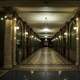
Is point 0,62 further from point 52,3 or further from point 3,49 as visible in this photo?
point 52,3

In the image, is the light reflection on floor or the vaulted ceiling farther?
the vaulted ceiling

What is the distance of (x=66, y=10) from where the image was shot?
14.0m

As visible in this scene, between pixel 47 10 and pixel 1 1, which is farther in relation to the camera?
pixel 47 10

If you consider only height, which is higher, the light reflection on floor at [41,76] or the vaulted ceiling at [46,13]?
the vaulted ceiling at [46,13]

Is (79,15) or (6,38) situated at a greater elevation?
(79,15)

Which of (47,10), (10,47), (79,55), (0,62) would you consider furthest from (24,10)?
(79,55)

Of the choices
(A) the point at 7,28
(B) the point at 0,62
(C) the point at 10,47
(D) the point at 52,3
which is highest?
(D) the point at 52,3

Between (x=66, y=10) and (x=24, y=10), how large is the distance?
2.71 m

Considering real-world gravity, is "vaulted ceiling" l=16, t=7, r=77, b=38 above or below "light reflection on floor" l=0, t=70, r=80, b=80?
above

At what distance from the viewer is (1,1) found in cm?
1009

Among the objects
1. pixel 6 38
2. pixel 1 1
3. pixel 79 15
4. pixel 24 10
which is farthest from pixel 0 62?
pixel 79 15

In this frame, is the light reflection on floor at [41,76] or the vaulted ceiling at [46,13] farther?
the vaulted ceiling at [46,13]

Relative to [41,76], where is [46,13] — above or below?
above

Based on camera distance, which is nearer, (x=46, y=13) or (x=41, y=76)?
(x=41, y=76)
